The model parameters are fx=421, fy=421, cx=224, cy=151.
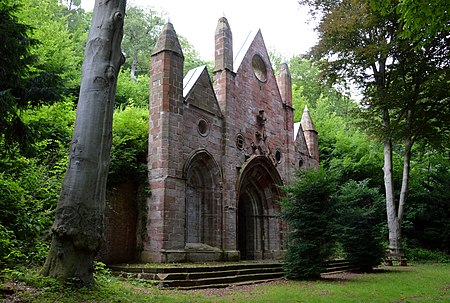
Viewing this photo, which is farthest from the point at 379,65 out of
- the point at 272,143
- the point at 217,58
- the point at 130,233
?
the point at 130,233

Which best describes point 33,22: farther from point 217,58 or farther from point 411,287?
point 411,287

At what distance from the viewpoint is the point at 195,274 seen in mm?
10328

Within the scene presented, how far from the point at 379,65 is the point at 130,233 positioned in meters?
13.3

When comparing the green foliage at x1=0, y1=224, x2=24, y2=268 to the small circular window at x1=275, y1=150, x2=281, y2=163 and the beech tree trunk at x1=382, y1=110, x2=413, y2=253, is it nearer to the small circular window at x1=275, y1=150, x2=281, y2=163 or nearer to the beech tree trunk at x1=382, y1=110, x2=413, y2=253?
the small circular window at x1=275, y1=150, x2=281, y2=163

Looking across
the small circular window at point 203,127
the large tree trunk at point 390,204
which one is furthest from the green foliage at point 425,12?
the large tree trunk at point 390,204

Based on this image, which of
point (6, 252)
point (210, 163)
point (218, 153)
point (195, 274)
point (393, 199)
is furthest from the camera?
point (393, 199)

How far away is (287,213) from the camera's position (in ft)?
41.6

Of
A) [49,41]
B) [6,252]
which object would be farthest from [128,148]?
[6,252]

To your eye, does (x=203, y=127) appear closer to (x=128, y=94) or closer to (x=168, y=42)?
(x=168, y=42)

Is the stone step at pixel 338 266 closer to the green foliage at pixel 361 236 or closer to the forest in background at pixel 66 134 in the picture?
the green foliage at pixel 361 236

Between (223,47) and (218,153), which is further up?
(223,47)

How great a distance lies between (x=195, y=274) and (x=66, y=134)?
8.08 m

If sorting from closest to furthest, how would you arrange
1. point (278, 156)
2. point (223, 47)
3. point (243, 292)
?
1. point (243, 292)
2. point (223, 47)
3. point (278, 156)

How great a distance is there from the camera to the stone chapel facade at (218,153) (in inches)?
497
